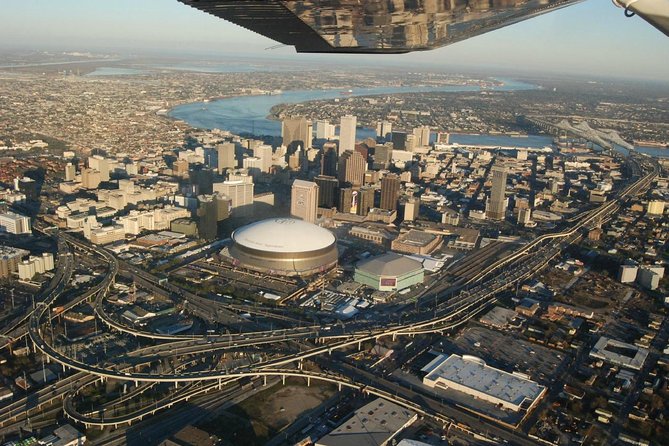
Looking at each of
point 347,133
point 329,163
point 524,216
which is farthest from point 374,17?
point 347,133

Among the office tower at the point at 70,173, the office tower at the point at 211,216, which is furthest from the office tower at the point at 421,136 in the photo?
the office tower at the point at 70,173

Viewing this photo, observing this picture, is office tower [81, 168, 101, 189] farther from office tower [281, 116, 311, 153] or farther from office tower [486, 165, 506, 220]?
office tower [486, 165, 506, 220]

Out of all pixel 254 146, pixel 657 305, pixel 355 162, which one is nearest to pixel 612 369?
pixel 657 305

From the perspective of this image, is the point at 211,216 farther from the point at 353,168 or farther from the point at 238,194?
the point at 353,168

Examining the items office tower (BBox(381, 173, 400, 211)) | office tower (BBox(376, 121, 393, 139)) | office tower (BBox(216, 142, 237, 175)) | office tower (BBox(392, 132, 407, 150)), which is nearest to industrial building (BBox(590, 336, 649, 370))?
office tower (BBox(381, 173, 400, 211))

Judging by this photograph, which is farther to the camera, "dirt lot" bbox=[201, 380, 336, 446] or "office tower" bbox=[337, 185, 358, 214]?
"office tower" bbox=[337, 185, 358, 214]

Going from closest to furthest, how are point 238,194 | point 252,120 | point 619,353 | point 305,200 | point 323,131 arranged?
point 619,353
point 305,200
point 238,194
point 323,131
point 252,120
